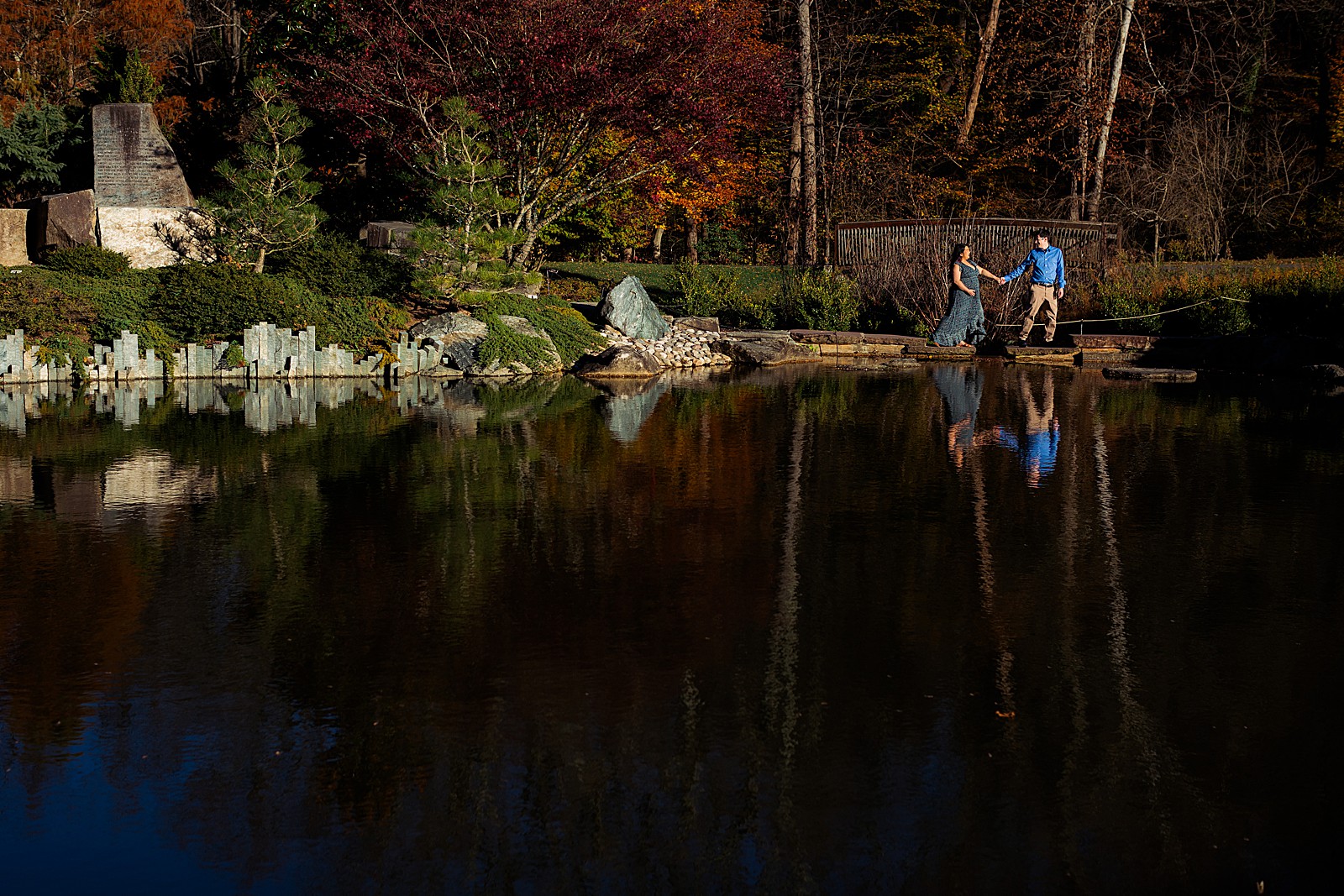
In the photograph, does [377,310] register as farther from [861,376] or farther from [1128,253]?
[1128,253]

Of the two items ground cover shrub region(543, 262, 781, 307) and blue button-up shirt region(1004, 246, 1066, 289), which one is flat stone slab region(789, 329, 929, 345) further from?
ground cover shrub region(543, 262, 781, 307)

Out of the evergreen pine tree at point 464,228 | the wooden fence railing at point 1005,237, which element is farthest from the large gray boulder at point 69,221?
the wooden fence railing at point 1005,237

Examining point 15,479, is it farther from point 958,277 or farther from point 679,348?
point 958,277

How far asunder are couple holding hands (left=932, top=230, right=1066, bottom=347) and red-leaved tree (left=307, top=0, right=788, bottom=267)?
538cm

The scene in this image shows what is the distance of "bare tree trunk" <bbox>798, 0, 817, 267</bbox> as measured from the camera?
3316 cm

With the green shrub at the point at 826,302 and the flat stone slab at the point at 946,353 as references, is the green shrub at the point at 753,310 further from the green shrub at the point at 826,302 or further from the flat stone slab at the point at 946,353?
the flat stone slab at the point at 946,353

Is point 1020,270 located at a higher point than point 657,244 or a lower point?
lower

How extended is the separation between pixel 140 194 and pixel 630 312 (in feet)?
31.5

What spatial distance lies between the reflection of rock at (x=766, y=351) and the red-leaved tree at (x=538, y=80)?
3633 millimetres

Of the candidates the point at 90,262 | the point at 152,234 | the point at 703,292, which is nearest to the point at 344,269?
the point at 90,262

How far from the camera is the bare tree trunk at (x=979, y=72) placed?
39812mm

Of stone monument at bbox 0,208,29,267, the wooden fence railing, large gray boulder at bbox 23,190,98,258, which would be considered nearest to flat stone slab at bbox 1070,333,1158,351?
the wooden fence railing

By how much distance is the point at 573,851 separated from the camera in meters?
4.30

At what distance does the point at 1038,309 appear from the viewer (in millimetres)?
23453
